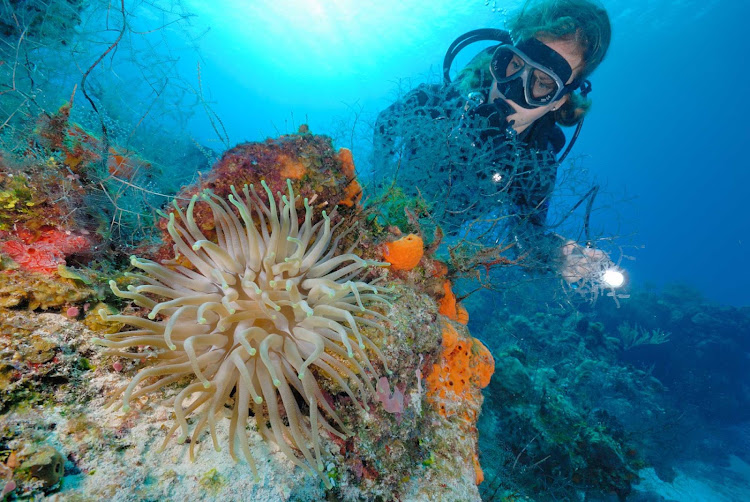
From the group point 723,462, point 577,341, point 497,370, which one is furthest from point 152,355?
point 723,462

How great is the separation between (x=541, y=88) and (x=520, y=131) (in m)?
0.77

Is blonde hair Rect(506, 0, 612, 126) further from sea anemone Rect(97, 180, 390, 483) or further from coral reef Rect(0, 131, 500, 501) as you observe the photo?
sea anemone Rect(97, 180, 390, 483)

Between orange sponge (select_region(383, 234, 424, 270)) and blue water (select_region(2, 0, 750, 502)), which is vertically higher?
blue water (select_region(2, 0, 750, 502))

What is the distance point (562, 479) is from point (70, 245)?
26.9 feet

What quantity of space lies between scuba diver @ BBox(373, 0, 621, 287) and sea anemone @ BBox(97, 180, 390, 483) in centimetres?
356

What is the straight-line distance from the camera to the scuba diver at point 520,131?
5.52 m

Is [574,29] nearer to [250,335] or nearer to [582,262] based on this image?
[582,262]

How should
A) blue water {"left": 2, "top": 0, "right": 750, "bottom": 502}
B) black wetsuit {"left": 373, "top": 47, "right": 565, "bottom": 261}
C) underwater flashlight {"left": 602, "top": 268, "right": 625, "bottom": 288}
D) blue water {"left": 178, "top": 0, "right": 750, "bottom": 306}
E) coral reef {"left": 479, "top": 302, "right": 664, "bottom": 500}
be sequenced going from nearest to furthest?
underwater flashlight {"left": 602, "top": 268, "right": 625, "bottom": 288} < black wetsuit {"left": 373, "top": 47, "right": 565, "bottom": 261} < coral reef {"left": 479, "top": 302, "right": 664, "bottom": 500} < blue water {"left": 2, "top": 0, "right": 750, "bottom": 502} < blue water {"left": 178, "top": 0, "right": 750, "bottom": 306}

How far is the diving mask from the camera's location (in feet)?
18.3

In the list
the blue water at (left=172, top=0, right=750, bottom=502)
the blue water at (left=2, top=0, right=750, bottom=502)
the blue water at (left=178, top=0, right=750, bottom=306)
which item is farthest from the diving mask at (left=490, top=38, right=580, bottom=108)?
the blue water at (left=178, top=0, right=750, bottom=306)

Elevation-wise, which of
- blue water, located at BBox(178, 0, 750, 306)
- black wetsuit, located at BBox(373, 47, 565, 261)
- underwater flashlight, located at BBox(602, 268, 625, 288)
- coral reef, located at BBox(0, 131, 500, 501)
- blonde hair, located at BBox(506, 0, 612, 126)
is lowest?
coral reef, located at BBox(0, 131, 500, 501)

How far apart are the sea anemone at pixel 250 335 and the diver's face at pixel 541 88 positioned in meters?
5.19

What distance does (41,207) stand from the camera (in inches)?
87.5

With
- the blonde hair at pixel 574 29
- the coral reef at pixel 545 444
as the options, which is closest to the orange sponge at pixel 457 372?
the coral reef at pixel 545 444
